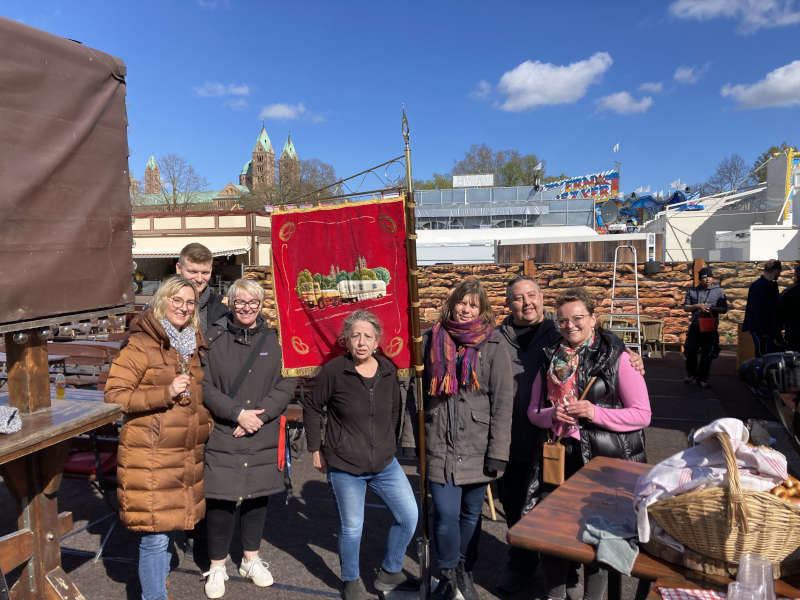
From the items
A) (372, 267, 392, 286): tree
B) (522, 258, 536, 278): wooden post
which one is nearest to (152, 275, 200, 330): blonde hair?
(372, 267, 392, 286): tree

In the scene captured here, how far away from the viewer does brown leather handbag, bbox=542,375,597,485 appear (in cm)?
283

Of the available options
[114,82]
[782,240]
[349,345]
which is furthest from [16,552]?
[782,240]

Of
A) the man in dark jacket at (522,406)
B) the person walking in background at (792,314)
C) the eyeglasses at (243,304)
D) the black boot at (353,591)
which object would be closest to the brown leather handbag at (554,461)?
the man in dark jacket at (522,406)

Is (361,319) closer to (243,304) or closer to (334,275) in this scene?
(334,275)

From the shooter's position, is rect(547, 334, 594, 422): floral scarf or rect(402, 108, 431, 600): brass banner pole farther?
rect(402, 108, 431, 600): brass banner pole

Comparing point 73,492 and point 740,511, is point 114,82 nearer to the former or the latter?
point 740,511

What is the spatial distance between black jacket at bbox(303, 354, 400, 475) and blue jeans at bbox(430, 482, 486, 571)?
1.20 feet

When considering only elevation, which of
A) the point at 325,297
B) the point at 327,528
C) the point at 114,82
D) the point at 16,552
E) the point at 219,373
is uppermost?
the point at 114,82

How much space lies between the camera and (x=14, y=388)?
9.04 ft

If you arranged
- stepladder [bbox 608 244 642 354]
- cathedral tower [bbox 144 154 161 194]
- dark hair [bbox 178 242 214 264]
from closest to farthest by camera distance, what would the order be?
1. dark hair [bbox 178 242 214 264]
2. stepladder [bbox 608 244 642 354]
3. cathedral tower [bbox 144 154 161 194]

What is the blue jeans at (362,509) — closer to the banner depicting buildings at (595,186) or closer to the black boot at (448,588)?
the black boot at (448,588)

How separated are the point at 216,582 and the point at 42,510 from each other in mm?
1066

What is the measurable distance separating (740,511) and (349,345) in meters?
2.01

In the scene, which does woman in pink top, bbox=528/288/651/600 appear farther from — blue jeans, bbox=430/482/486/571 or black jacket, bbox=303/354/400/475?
black jacket, bbox=303/354/400/475
